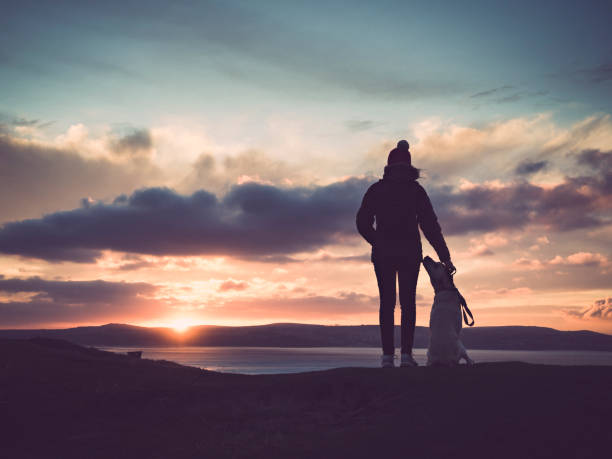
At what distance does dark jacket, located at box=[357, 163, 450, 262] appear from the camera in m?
9.48

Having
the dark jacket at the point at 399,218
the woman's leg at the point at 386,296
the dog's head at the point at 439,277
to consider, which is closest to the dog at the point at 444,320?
the dog's head at the point at 439,277

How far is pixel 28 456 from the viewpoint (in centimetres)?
591

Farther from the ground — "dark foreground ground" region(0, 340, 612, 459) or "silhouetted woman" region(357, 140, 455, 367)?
"silhouetted woman" region(357, 140, 455, 367)

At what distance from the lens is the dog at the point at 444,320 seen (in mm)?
8594

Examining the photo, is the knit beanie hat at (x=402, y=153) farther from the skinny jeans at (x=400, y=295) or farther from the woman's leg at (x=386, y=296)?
the woman's leg at (x=386, y=296)

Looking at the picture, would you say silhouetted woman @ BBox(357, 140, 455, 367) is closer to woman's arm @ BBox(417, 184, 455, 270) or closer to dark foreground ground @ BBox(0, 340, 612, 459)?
woman's arm @ BBox(417, 184, 455, 270)

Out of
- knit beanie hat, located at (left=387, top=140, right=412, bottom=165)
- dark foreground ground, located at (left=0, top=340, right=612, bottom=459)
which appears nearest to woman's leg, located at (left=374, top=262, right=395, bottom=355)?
dark foreground ground, located at (left=0, top=340, right=612, bottom=459)

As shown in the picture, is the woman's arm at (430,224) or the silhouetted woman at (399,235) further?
the woman's arm at (430,224)

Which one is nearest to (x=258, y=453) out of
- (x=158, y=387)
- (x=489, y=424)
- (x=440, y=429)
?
(x=440, y=429)

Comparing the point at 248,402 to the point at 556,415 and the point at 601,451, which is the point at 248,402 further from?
the point at 601,451

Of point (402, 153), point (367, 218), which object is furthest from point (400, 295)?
point (402, 153)

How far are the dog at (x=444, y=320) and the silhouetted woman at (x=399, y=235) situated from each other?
0.28 meters

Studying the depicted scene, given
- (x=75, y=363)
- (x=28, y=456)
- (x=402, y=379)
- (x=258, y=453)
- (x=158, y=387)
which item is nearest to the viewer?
(x=258, y=453)

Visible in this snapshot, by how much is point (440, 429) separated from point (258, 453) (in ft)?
5.85
